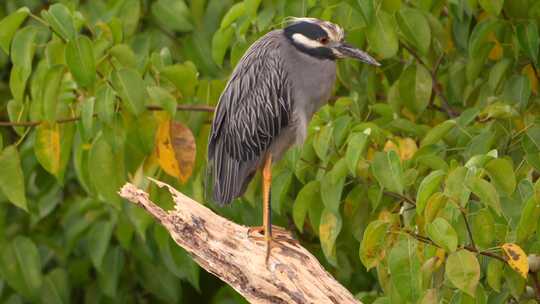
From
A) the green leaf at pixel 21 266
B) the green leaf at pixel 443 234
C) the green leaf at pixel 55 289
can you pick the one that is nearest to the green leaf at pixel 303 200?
the green leaf at pixel 443 234

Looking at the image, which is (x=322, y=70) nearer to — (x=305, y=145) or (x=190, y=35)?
(x=305, y=145)

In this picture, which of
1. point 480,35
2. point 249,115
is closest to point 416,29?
point 480,35

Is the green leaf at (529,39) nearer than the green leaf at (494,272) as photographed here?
No

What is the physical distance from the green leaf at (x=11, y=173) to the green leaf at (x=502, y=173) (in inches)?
64.5

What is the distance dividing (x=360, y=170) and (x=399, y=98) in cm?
59

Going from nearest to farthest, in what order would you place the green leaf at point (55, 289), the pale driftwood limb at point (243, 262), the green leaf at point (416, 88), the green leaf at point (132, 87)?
1. the pale driftwood limb at point (243, 262)
2. the green leaf at point (132, 87)
3. the green leaf at point (416, 88)
4. the green leaf at point (55, 289)

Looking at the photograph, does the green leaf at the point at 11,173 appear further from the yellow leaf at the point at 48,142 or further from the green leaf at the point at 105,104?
the green leaf at the point at 105,104

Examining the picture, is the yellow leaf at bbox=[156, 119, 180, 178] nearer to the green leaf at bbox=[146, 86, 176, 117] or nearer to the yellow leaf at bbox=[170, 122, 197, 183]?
the yellow leaf at bbox=[170, 122, 197, 183]

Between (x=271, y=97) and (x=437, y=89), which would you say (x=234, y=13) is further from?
(x=437, y=89)

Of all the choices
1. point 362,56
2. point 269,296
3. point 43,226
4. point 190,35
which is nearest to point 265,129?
point 362,56

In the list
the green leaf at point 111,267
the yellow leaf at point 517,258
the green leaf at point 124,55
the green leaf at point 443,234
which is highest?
the green leaf at point 124,55

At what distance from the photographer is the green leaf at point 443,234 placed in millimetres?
3543

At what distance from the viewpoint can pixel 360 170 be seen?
4.42m

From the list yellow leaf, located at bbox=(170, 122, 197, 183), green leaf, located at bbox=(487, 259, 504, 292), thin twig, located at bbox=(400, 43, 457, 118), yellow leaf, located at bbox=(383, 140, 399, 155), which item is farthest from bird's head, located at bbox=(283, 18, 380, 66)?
green leaf, located at bbox=(487, 259, 504, 292)
